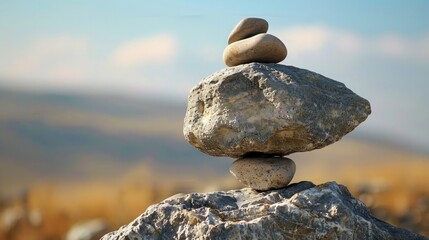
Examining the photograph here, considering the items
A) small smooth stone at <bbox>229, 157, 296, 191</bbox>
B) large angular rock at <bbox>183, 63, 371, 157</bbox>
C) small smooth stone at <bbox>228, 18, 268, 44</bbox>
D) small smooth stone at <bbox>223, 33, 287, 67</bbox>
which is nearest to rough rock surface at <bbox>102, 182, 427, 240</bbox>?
small smooth stone at <bbox>229, 157, 296, 191</bbox>

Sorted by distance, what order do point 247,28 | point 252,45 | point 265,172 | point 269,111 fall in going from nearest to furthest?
point 269,111 → point 265,172 → point 252,45 → point 247,28

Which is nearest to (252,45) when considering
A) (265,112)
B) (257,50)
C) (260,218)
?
(257,50)

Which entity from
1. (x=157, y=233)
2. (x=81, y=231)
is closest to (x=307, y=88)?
(x=157, y=233)

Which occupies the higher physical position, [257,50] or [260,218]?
[257,50]

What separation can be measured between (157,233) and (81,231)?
609 cm

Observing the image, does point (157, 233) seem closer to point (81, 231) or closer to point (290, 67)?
point (290, 67)

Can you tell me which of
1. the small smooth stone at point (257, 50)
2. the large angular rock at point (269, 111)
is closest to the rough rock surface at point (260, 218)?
the large angular rock at point (269, 111)

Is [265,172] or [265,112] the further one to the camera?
[265,172]

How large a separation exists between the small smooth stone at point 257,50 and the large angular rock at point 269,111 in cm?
17

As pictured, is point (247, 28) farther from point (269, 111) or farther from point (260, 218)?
point (260, 218)

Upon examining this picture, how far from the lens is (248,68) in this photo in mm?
6418

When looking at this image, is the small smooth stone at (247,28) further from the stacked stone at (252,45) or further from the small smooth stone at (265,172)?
the small smooth stone at (265,172)

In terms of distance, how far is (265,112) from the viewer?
20.4 feet

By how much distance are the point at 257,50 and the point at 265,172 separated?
1279mm
